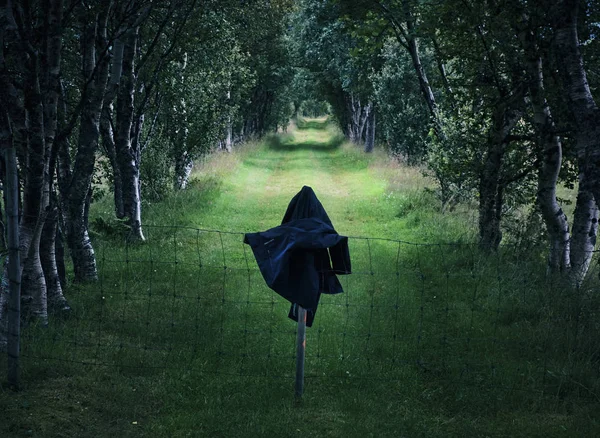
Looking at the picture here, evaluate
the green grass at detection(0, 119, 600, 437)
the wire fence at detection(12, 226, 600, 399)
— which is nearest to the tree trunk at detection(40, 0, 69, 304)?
the wire fence at detection(12, 226, 600, 399)

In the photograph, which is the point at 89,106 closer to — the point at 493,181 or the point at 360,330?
the point at 360,330

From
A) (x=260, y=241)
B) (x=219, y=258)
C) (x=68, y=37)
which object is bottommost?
(x=219, y=258)

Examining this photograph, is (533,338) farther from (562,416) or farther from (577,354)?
(562,416)

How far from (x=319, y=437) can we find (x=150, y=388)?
1.90 m

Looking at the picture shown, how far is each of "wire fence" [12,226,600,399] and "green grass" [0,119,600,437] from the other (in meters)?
0.03

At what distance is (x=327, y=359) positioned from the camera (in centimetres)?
724

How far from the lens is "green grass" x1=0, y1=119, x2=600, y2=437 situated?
573 centimetres

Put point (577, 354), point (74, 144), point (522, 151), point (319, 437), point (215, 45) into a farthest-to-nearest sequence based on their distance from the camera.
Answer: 1. point (215, 45)
2. point (74, 144)
3. point (522, 151)
4. point (577, 354)
5. point (319, 437)

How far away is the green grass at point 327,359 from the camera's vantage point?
5.73m

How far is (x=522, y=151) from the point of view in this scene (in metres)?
12.2

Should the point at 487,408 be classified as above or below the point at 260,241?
below

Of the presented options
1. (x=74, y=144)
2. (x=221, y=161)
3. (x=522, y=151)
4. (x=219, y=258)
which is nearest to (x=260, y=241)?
(x=219, y=258)

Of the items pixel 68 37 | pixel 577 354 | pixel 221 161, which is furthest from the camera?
pixel 221 161

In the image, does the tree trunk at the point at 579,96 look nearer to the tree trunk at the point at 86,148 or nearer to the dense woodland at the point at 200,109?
the dense woodland at the point at 200,109
